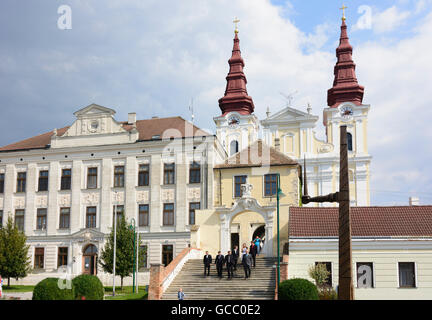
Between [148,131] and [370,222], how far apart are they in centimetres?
1991

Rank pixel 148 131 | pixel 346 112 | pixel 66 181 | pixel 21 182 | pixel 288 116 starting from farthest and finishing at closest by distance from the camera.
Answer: pixel 288 116 → pixel 346 112 → pixel 21 182 → pixel 148 131 → pixel 66 181

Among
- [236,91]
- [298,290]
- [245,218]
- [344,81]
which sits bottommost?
[298,290]

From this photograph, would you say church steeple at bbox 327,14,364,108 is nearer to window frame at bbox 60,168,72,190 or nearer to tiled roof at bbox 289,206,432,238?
window frame at bbox 60,168,72,190

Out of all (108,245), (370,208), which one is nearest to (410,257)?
(370,208)

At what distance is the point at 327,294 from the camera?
23422mm

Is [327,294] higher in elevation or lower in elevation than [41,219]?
lower

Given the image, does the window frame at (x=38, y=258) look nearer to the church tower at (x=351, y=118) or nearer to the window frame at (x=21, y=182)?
the window frame at (x=21, y=182)

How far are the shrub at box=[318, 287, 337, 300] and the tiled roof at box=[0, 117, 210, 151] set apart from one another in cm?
1812

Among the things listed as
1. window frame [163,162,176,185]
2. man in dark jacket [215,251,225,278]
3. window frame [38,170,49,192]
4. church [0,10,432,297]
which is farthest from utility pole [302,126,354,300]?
window frame [38,170,49,192]

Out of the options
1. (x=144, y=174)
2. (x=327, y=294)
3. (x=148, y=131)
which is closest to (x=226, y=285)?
(x=327, y=294)

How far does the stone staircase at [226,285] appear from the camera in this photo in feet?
80.8

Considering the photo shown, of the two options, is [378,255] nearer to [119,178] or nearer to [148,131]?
[119,178]
